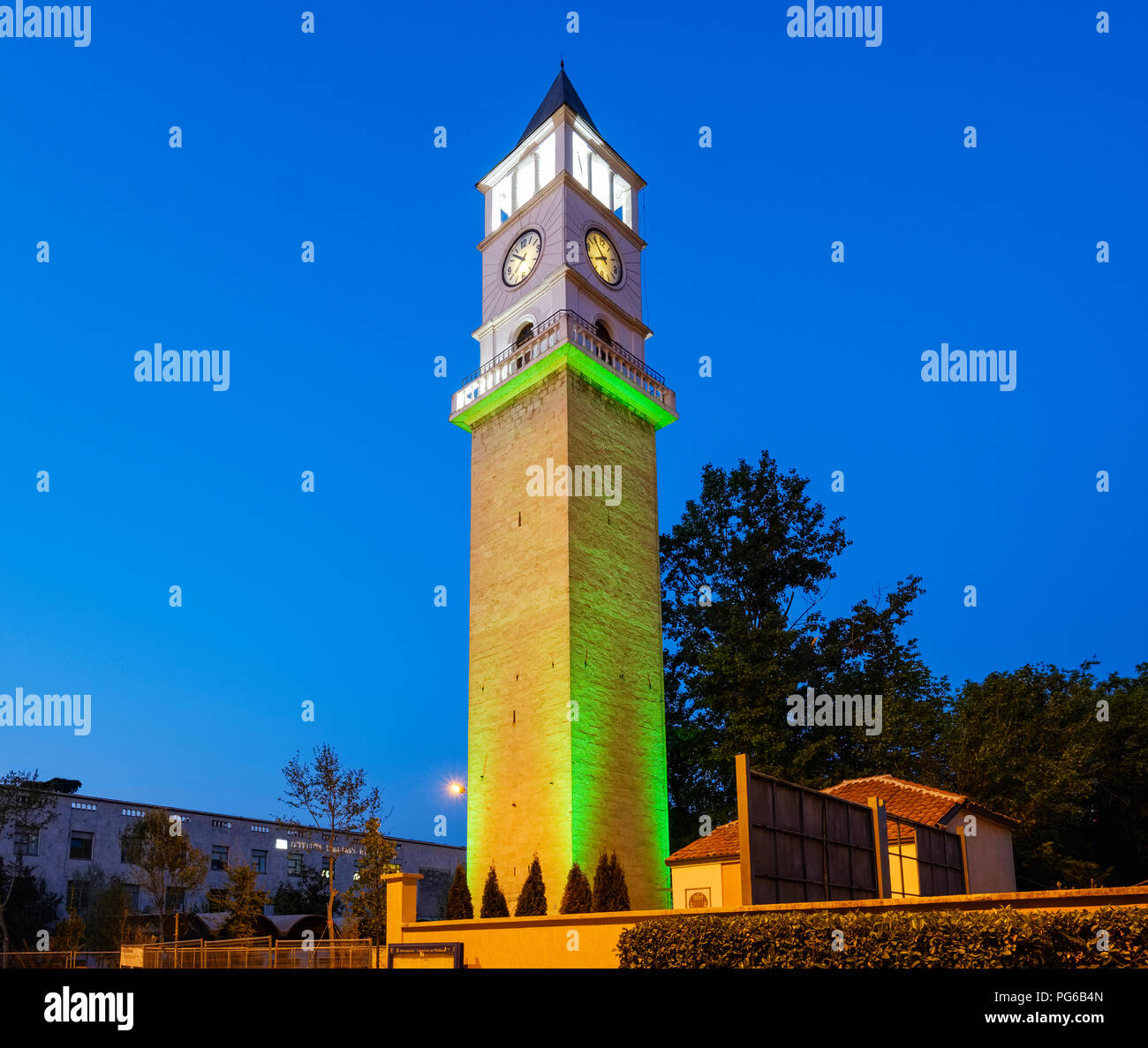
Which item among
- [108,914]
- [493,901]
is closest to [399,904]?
[493,901]

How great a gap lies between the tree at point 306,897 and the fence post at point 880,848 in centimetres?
3608

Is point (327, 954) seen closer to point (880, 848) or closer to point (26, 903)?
point (880, 848)

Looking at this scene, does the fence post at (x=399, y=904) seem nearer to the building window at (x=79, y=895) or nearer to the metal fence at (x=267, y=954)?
the metal fence at (x=267, y=954)

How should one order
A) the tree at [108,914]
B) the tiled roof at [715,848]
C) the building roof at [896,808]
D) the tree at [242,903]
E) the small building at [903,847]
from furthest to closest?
the tree at [108,914]
the tree at [242,903]
the tiled roof at [715,848]
the building roof at [896,808]
the small building at [903,847]

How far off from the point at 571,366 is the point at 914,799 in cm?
1699

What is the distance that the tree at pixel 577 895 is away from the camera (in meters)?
25.2

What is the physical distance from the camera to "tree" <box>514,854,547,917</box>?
2603 centimetres

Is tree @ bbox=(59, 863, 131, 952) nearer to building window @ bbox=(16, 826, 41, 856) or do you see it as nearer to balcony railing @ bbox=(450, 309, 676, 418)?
building window @ bbox=(16, 826, 41, 856)

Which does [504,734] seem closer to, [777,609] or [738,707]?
[738,707]

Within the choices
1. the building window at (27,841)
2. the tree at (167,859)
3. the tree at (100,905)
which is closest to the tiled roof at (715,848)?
the tree at (167,859)

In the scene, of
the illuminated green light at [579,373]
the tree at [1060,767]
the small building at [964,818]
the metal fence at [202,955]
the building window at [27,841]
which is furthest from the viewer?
the building window at [27,841]

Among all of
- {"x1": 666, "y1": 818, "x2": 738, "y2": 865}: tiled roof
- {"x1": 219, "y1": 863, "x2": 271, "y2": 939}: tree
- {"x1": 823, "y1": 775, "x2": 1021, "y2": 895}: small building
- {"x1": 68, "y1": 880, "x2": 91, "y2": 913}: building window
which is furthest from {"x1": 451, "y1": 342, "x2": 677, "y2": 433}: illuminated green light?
{"x1": 68, "y1": 880, "x2": 91, "y2": 913}: building window

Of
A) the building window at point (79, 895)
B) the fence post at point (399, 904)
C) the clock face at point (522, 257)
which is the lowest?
the building window at point (79, 895)
